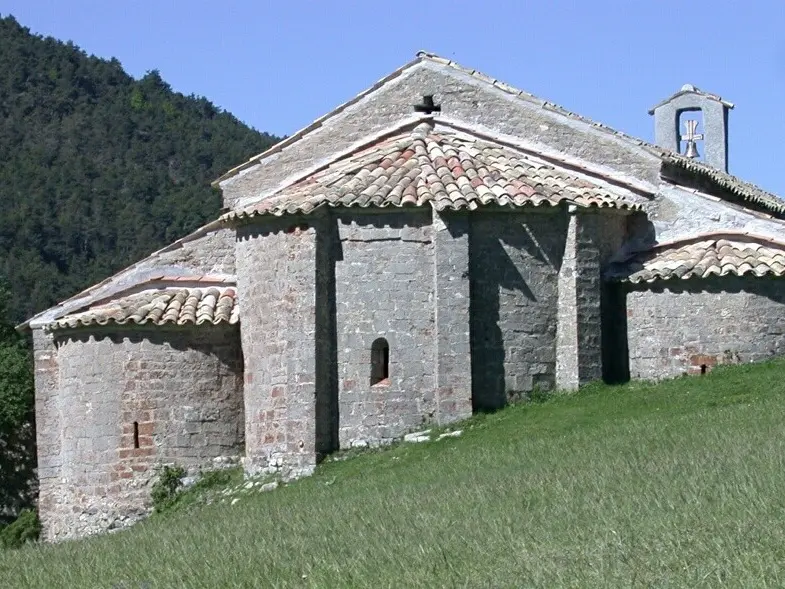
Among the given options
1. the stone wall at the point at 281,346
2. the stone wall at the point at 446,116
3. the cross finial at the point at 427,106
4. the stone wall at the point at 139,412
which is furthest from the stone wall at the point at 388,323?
the cross finial at the point at 427,106

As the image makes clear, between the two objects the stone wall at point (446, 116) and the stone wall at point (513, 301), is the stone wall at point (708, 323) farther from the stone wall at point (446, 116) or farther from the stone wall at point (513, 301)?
the stone wall at point (446, 116)

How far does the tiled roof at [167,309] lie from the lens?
24016mm

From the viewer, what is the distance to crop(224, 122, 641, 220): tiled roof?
74.7 ft

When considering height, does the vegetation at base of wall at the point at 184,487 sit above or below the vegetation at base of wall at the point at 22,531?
above

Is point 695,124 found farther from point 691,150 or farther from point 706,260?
point 706,260

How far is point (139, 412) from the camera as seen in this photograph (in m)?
24.1

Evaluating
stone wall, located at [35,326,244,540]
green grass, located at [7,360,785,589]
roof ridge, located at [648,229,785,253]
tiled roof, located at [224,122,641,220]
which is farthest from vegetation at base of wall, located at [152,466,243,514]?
roof ridge, located at [648,229,785,253]

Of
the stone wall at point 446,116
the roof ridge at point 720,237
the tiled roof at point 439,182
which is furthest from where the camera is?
the stone wall at point 446,116

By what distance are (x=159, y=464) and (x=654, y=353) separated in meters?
7.42

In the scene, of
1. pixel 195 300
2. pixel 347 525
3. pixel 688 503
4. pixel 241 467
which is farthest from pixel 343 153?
pixel 688 503

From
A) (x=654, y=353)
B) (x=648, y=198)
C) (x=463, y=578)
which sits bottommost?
(x=463, y=578)

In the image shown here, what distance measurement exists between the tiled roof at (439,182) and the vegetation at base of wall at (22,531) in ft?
21.7

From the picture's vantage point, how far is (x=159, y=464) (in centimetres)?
2409

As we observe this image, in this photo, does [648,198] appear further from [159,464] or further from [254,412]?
[159,464]
